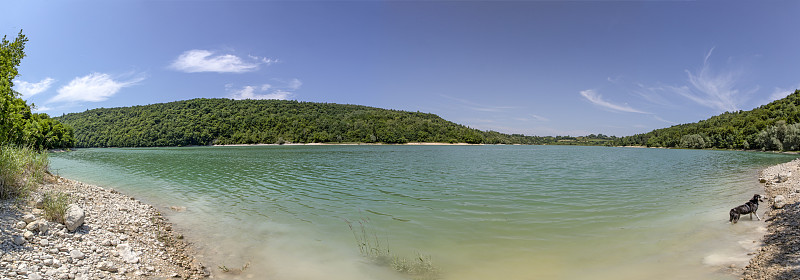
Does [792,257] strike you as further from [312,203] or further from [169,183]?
[169,183]

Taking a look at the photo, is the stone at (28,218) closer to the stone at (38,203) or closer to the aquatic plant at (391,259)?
the stone at (38,203)

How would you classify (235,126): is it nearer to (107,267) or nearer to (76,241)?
(76,241)

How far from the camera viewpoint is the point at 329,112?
198500 millimetres

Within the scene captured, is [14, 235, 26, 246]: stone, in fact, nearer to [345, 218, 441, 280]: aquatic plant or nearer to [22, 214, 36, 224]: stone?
[22, 214, 36, 224]: stone

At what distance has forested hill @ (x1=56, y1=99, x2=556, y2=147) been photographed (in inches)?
5871

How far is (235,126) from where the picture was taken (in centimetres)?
16075

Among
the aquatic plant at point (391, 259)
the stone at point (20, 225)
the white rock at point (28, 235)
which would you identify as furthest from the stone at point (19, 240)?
the aquatic plant at point (391, 259)

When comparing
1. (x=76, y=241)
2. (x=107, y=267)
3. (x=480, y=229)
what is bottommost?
(x=480, y=229)

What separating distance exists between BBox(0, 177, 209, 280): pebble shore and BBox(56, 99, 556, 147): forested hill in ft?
495

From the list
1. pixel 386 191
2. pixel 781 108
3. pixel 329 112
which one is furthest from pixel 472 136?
pixel 386 191

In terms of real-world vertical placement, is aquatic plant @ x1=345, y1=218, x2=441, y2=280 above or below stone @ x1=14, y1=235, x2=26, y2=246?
below

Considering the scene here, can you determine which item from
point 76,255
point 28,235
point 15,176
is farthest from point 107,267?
point 15,176

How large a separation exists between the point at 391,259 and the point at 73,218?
7.63 metres

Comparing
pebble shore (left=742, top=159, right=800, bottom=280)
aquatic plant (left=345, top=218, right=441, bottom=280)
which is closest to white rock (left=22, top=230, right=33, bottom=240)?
aquatic plant (left=345, top=218, right=441, bottom=280)
